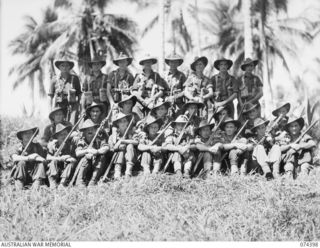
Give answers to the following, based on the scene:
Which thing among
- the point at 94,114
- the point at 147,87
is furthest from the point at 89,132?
the point at 147,87

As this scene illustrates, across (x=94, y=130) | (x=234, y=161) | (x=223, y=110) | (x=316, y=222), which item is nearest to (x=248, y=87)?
(x=223, y=110)

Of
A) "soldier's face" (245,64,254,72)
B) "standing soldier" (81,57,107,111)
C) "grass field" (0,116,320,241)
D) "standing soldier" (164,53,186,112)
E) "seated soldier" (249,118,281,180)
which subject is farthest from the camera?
"soldier's face" (245,64,254,72)

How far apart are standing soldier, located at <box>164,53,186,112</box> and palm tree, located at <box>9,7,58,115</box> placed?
70.2 ft

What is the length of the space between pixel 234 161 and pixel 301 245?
2747mm

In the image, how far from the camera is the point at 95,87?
1011 centimetres

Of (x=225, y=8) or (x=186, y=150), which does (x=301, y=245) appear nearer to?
(x=186, y=150)

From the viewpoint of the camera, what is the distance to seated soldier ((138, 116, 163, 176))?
871cm

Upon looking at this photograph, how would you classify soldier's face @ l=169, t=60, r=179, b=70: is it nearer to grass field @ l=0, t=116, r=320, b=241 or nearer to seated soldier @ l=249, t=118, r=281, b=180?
seated soldier @ l=249, t=118, r=281, b=180

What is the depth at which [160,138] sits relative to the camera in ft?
29.8

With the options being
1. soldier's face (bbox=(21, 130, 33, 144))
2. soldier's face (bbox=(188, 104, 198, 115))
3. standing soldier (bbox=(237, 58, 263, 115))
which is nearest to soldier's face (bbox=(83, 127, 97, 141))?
soldier's face (bbox=(21, 130, 33, 144))

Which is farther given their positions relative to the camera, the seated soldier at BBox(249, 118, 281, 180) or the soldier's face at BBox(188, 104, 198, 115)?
the soldier's face at BBox(188, 104, 198, 115)

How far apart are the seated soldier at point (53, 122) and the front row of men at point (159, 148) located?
2 centimetres

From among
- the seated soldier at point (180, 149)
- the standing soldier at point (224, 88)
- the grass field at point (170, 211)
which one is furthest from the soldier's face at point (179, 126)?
the grass field at point (170, 211)

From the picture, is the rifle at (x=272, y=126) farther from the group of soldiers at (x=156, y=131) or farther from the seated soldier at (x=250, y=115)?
the seated soldier at (x=250, y=115)
